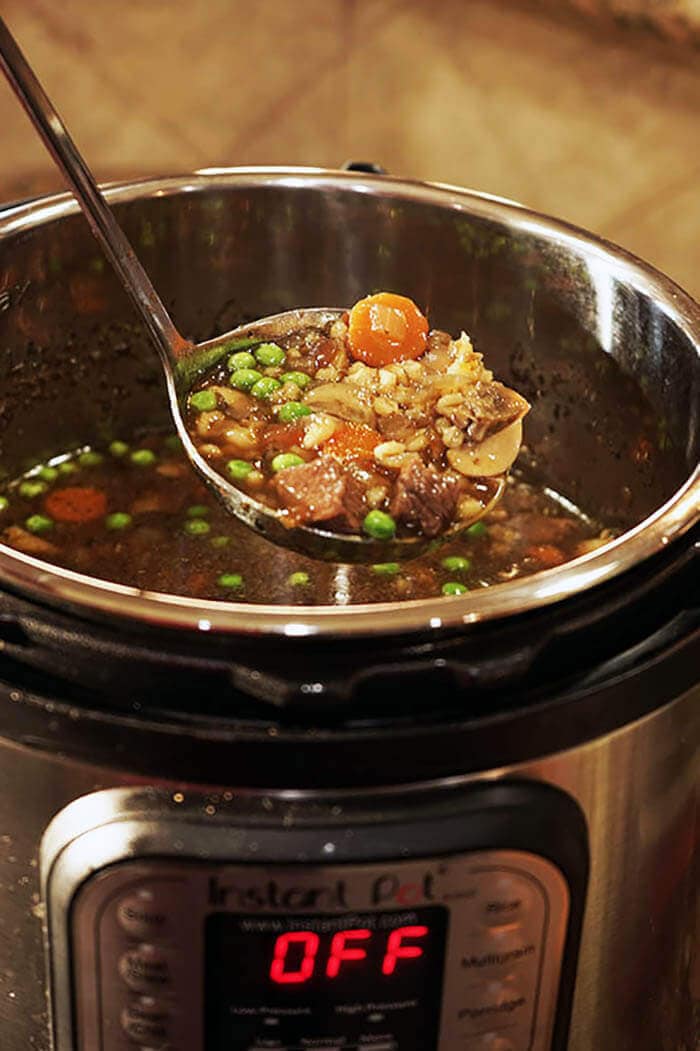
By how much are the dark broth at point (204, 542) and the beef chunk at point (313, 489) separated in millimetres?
244

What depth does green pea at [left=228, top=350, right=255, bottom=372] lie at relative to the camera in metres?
1.80

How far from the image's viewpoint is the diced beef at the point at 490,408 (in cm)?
166

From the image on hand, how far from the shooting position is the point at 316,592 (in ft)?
5.95

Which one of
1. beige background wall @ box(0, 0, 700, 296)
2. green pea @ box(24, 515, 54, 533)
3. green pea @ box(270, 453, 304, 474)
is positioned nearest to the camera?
green pea @ box(270, 453, 304, 474)

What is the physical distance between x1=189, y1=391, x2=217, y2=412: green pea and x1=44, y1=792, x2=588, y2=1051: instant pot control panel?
0.68 meters

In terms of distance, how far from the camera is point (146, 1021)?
1.27 m

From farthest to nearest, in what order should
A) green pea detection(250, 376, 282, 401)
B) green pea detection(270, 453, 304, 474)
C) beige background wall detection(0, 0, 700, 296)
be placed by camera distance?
beige background wall detection(0, 0, 700, 296), green pea detection(250, 376, 282, 401), green pea detection(270, 453, 304, 474)

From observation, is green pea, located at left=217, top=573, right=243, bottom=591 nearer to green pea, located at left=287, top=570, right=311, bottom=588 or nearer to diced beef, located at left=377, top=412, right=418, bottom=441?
green pea, located at left=287, top=570, right=311, bottom=588

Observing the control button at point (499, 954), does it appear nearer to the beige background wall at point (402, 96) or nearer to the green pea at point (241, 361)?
the green pea at point (241, 361)

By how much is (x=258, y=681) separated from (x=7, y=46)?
746 millimetres

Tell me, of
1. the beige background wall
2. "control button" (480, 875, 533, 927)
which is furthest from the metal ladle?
the beige background wall

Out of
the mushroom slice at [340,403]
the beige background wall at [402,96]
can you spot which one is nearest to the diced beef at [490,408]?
the mushroom slice at [340,403]

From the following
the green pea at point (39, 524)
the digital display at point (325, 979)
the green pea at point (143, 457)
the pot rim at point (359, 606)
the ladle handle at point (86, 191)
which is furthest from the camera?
the green pea at point (143, 457)

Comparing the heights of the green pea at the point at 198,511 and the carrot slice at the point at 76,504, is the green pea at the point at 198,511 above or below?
above
